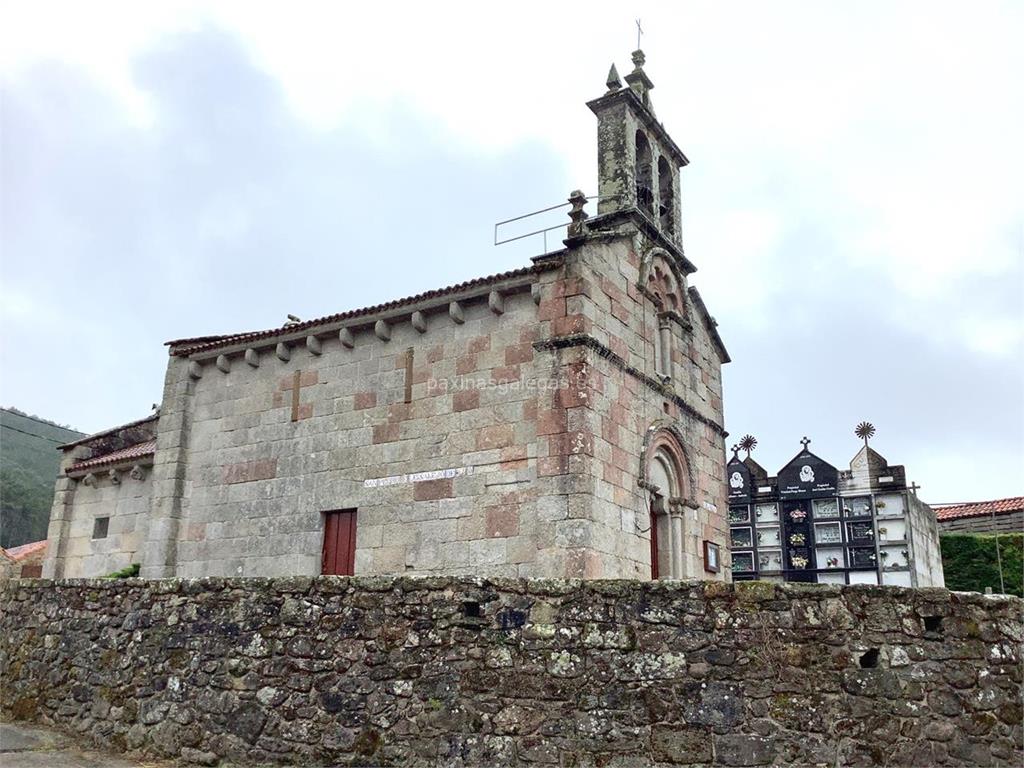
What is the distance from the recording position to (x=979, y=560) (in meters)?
27.2

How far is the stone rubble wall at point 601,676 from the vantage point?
5.70 m

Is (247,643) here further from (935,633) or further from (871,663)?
(935,633)

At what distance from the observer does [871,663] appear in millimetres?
5824

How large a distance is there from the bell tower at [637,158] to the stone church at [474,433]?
4 centimetres

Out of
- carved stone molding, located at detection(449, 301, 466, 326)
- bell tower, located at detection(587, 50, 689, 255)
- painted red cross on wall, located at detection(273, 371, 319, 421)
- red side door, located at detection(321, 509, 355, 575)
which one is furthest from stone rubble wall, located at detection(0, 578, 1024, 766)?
bell tower, located at detection(587, 50, 689, 255)

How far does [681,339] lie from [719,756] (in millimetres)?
11684

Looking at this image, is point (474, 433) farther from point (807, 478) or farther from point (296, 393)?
point (807, 478)

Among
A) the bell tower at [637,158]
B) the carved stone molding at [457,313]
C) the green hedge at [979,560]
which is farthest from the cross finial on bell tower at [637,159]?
the green hedge at [979,560]

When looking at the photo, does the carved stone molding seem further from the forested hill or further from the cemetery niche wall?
the forested hill

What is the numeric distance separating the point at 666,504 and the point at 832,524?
11.6m

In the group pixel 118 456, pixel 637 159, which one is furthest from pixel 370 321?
pixel 118 456

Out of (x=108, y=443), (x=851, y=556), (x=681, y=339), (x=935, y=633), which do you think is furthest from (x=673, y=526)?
(x=108, y=443)

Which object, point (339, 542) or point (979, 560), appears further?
point (979, 560)

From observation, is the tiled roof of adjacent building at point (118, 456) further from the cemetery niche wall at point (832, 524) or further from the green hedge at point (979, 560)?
the green hedge at point (979, 560)
